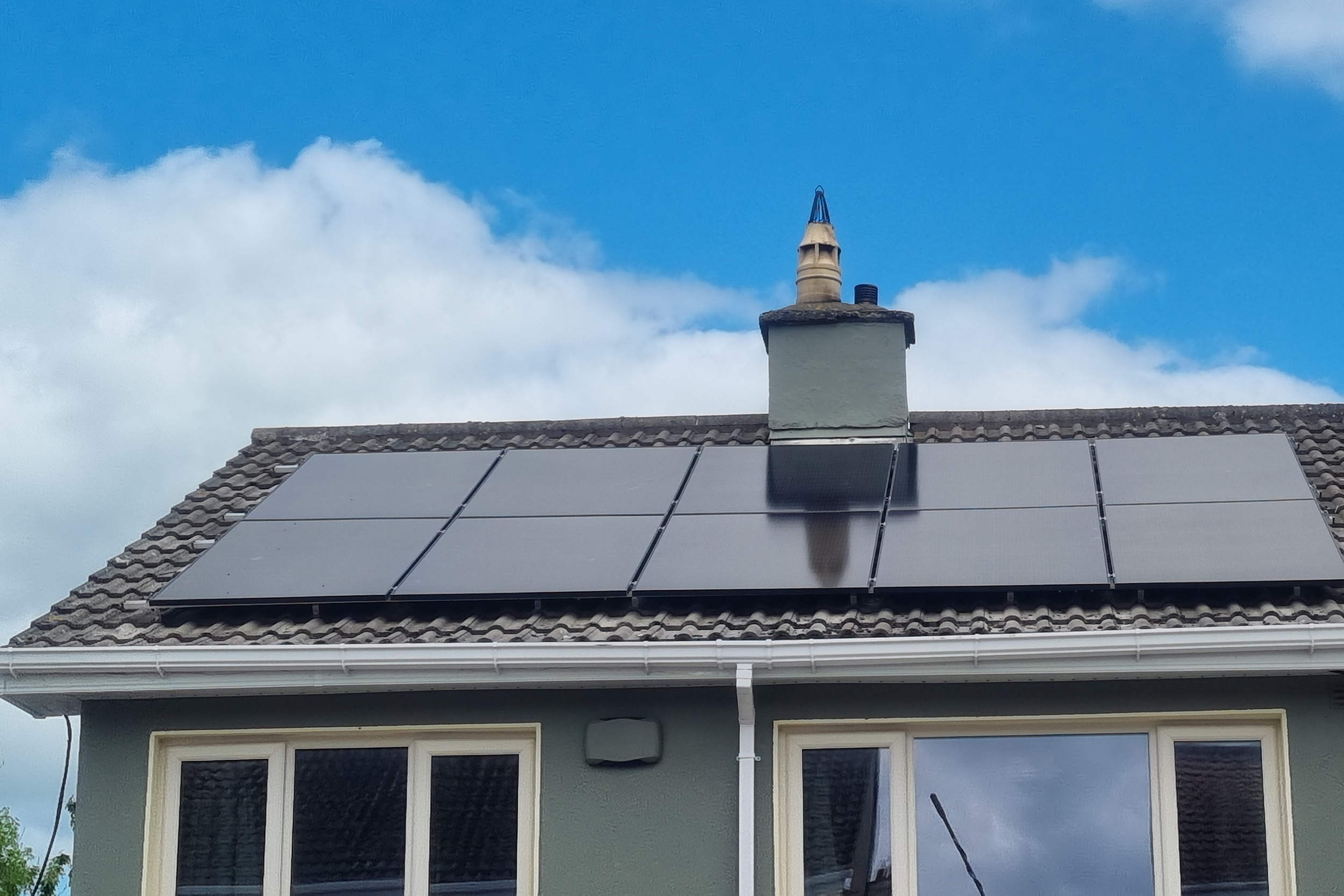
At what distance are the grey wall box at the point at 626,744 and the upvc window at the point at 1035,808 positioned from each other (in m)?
0.69

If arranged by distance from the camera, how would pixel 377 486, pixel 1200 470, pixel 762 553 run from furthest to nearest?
1. pixel 377 486
2. pixel 1200 470
3. pixel 762 553

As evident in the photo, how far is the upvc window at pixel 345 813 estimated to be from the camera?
938 centimetres

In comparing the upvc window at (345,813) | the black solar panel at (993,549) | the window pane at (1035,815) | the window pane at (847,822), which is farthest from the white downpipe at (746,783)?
the upvc window at (345,813)

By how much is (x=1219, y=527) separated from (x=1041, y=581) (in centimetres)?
130

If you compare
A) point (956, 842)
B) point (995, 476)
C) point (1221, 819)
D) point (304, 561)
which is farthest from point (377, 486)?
point (1221, 819)

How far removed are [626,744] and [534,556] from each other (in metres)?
1.42

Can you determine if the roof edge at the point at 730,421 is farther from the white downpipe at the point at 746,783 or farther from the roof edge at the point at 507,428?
the white downpipe at the point at 746,783

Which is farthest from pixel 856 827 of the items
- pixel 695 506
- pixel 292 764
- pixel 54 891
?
pixel 54 891

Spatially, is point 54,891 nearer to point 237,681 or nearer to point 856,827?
point 237,681

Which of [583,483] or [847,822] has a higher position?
[583,483]

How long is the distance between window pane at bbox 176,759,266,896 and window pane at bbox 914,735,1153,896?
12.1 ft

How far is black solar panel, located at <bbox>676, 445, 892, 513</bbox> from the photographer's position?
10633 millimetres

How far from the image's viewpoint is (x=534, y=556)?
10.1 m

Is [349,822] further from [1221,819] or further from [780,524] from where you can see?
[1221,819]
